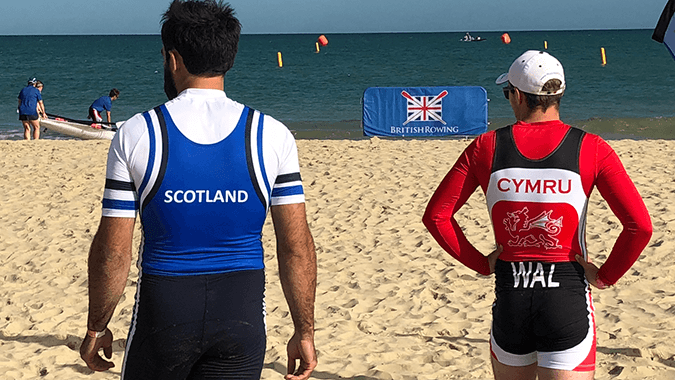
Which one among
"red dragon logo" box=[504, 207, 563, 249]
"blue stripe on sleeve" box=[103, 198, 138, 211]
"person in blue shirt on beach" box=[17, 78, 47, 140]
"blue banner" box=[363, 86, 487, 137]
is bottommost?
"red dragon logo" box=[504, 207, 563, 249]

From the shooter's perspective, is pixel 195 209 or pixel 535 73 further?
pixel 535 73

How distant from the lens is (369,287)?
6.13 meters

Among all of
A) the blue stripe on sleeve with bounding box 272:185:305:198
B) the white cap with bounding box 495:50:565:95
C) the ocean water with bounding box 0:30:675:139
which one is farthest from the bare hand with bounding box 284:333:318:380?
the ocean water with bounding box 0:30:675:139

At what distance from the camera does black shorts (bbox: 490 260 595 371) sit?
2.38 meters

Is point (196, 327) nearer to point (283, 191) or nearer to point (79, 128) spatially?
point (283, 191)

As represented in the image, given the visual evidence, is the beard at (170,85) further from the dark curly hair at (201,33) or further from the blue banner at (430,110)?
the blue banner at (430,110)

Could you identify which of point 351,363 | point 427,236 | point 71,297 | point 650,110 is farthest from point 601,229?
point 650,110

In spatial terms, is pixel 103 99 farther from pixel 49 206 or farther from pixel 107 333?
pixel 107 333

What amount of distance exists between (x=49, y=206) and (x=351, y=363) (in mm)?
5768

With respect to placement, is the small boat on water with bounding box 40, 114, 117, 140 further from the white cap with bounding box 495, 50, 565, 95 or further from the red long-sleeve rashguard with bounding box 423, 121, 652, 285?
the white cap with bounding box 495, 50, 565, 95

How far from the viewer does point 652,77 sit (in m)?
47.8

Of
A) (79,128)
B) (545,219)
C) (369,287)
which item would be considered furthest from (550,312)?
(79,128)

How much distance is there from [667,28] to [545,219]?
6.70 ft

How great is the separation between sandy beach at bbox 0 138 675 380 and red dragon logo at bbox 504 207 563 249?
2.27 meters
